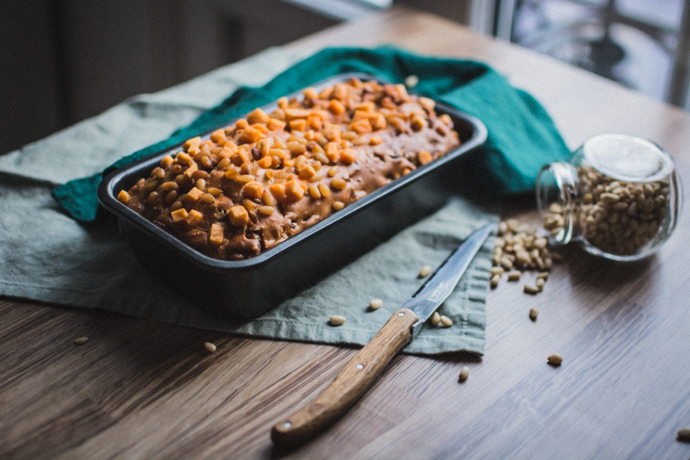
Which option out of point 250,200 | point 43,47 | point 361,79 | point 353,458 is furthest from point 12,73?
point 353,458

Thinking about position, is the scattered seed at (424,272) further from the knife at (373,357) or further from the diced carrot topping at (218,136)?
the diced carrot topping at (218,136)

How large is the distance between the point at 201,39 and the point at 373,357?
2338 mm

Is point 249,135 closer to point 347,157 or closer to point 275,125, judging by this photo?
point 275,125

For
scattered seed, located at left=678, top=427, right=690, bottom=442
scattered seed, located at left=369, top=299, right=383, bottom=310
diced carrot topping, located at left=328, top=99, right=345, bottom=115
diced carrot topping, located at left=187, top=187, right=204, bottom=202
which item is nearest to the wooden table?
scattered seed, located at left=678, top=427, right=690, bottom=442

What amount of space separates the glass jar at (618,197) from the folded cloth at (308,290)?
0.16m

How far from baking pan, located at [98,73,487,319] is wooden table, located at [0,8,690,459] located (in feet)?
0.27

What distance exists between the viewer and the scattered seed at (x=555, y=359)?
3.17 ft

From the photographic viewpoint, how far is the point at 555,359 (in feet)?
3.17

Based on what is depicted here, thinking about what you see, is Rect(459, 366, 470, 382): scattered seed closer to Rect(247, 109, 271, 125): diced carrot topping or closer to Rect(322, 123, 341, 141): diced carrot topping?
Rect(322, 123, 341, 141): diced carrot topping

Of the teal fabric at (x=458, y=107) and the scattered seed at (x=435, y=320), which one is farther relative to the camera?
the teal fabric at (x=458, y=107)

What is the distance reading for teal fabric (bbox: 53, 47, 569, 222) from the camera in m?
1.26

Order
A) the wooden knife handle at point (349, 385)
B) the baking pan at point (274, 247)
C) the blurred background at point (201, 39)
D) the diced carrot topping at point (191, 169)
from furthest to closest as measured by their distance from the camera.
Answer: the blurred background at point (201, 39) < the diced carrot topping at point (191, 169) < the baking pan at point (274, 247) < the wooden knife handle at point (349, 385)

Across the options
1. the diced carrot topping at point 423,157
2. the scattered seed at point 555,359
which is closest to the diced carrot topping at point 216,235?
the diced carrot topping at point 423,157

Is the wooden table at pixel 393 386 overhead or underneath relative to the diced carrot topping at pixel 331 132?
underneath
